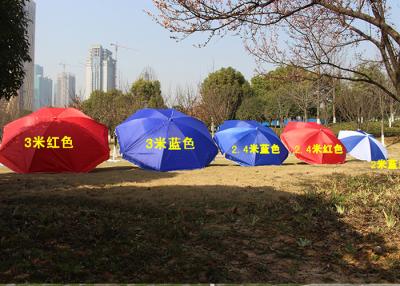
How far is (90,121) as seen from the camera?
12.3 meters

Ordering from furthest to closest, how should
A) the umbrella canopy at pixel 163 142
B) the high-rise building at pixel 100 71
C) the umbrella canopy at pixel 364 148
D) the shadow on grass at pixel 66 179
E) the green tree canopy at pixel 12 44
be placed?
the high-rise building at pixel 100 71 < the umbrella canopy at pixel 364 148 < the umbrella canopy at pixel 163 142 < the shadow on grass at pixel 66 179 < the green tree canopy at pixel 12 44

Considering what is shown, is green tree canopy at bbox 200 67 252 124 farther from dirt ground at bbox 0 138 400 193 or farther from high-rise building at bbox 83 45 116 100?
dirt ground at bbox 0 138 400 193

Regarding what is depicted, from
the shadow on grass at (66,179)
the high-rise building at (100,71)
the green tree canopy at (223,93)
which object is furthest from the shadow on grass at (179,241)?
the high-rise building at (100,71)

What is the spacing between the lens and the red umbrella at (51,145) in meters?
11.2

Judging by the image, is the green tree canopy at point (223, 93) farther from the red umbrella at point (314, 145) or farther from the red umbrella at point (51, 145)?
the red umbrella at point (51, 145)

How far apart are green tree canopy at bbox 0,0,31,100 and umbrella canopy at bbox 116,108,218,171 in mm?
5006

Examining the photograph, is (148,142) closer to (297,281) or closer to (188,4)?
(188,4)

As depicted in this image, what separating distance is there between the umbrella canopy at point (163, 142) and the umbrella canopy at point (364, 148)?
6.80 metres

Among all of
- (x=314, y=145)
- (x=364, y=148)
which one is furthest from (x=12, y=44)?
(x=364, y=148)

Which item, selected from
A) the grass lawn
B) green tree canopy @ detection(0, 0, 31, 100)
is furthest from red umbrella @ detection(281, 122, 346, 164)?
green tree canopy @ detection(0, 0, 31, 100)

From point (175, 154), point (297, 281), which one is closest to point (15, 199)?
point (297, 281)

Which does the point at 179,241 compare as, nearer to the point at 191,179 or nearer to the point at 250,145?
the point at 191,179

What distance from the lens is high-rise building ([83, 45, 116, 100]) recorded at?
63.2 m

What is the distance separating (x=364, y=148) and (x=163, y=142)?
850 cm
